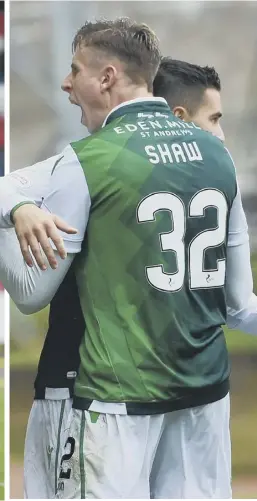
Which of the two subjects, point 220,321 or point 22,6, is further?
point 22,6

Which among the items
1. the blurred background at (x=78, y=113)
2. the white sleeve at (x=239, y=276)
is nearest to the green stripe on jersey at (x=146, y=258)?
the white sleeve at (x=239, y=276)

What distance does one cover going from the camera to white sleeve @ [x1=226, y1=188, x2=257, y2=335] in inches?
68.5

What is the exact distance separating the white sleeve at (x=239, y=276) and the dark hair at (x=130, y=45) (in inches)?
13.9

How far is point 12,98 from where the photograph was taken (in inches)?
75.7

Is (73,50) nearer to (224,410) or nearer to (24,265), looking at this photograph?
(24,265)

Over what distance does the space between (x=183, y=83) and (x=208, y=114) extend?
99 mm

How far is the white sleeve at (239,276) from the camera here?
5.71ft

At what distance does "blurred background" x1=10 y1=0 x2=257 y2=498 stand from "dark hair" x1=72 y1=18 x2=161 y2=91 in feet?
0.71

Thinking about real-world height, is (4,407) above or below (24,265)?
below

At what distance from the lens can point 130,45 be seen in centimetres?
165

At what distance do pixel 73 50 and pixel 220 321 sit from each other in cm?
73

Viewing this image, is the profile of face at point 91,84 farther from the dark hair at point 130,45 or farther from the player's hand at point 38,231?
the player's hand at point 38,231

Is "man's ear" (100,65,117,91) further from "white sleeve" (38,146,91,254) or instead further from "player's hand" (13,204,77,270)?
"player's hand" (13,204,77,270)

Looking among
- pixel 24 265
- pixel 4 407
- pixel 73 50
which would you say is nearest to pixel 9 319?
pixel 4 407
